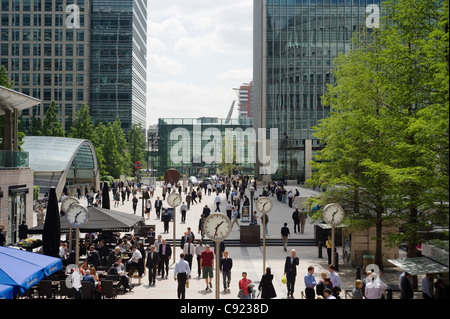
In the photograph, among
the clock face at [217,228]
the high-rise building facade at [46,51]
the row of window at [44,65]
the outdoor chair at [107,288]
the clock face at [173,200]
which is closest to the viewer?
the clock face at [217,228]

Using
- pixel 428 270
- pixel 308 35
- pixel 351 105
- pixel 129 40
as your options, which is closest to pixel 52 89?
pixel 129 40

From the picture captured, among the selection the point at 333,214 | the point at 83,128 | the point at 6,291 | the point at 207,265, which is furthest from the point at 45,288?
the point at 83,128

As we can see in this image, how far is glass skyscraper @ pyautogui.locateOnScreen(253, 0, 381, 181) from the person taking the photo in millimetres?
86500

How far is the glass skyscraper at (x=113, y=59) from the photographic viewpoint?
115 m

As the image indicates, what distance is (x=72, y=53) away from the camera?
112062mm

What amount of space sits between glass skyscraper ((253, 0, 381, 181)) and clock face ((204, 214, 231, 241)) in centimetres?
7339

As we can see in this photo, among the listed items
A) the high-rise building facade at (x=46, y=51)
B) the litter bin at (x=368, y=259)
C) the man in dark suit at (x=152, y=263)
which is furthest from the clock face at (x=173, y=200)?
the high-rise building facade at (x=46, y=51)

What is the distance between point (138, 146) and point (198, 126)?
16283mm

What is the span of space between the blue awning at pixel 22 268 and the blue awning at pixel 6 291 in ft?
0.40

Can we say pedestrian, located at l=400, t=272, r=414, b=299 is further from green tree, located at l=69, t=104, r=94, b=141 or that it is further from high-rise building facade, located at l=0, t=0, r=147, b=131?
high-rise building facade, located at l=0, t=0, r=147, b=131

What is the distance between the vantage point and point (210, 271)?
1658 cm

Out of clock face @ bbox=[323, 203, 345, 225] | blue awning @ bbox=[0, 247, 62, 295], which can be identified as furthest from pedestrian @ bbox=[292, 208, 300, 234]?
blue awning @ bbox=[0, 247, 62, 295]

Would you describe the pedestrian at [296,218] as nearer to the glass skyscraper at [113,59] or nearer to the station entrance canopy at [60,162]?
the station entrance canopy at [60,162]

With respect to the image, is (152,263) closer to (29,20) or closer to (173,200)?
(173,200)
